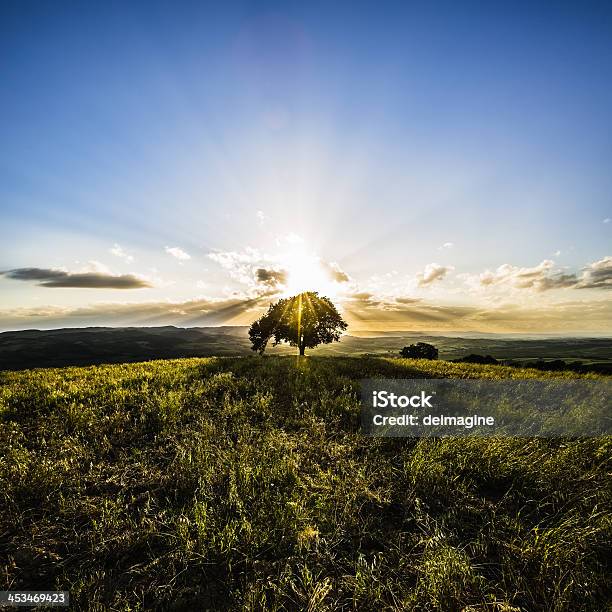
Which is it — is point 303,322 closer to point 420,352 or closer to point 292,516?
point 420,352

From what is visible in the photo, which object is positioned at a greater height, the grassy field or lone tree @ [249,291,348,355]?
lone tree @ [249,291,348,355]

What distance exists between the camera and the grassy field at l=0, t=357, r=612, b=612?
3.03 m

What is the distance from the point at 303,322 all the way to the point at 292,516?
3902 cm

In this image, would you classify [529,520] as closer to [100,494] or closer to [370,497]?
[370,497]

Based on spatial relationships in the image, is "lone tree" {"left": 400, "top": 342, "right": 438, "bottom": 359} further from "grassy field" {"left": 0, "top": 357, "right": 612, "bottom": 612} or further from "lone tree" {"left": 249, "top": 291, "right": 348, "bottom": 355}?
"grassy field" {"left": 0, "top": 357, "right": 612, "bottom": 612}

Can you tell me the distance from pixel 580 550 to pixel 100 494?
239 inches

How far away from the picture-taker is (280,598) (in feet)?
9.73

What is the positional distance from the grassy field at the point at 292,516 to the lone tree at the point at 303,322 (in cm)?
3560

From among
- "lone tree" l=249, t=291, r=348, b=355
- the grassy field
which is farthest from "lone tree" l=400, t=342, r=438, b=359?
the grassy field

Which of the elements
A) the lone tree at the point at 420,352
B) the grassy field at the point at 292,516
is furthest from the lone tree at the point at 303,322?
the grassy field at the point at 292,516

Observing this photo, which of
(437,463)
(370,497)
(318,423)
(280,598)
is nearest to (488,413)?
(437,463)

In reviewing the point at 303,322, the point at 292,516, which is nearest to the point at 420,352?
the point at 303,322

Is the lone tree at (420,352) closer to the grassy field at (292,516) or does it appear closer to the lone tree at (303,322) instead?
the lone tree at (303,322)

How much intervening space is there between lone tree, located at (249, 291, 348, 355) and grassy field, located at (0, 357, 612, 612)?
3560cm
